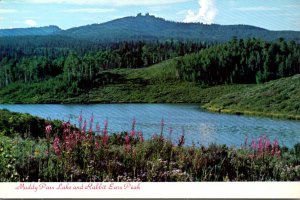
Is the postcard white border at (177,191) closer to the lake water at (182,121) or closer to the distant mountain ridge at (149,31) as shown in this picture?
the lake water at (182,121)

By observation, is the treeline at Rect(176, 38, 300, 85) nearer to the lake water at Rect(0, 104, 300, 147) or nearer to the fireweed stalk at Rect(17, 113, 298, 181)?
the lake water at Rect(0, 104, 300, 147)

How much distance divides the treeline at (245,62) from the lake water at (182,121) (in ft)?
3.20

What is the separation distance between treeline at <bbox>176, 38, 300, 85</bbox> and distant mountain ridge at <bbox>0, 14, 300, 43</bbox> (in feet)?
1.28

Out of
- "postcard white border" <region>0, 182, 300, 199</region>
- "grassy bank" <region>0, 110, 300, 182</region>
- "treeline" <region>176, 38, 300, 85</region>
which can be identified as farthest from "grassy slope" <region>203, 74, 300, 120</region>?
"postcard white border" <region>0, 182, 300, 199</region>

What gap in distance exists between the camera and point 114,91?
1356cm

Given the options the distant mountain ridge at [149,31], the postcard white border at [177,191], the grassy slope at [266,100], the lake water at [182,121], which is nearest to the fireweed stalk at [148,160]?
the postcard white border at [177,191]

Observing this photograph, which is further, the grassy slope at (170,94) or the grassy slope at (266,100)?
the grassy slope at (170,94)

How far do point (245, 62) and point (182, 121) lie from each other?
2.39 meters

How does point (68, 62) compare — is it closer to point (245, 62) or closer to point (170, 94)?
point (170, 94)

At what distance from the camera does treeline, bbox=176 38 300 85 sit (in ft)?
41.5

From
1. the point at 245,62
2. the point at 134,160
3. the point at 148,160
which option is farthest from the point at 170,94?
the point at 134,160

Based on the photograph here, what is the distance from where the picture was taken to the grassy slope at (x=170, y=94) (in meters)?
12.5

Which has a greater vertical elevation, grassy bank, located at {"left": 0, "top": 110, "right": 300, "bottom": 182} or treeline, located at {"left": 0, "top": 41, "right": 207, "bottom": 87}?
treeline, located at {"left": 0, "top": 41, "right": 207, "bottom": 87}

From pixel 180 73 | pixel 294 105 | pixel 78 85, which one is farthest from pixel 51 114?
pixel 294 105
